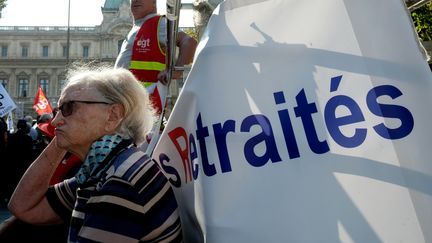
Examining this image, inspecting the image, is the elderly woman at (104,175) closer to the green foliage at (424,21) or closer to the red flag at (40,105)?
the green foliage at (424,21)

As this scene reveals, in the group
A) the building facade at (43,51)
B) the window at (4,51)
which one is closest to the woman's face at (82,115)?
the building facade at (43,51)

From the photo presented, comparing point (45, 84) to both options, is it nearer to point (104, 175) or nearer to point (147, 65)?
point (147, 65)

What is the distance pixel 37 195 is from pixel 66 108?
425 mm

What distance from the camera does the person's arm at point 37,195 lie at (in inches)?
74.0

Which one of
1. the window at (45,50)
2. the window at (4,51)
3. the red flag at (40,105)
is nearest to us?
the red flag at (40,105)

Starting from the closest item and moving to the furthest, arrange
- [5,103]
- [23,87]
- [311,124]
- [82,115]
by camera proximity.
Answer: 1. [311,124]
2. [82,115]
3. [5,103]
4. [23,87]

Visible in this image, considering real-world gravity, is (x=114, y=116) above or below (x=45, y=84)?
below

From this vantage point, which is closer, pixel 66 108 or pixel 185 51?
pixel 66 108

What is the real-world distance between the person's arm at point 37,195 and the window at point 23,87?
6263 centimetres

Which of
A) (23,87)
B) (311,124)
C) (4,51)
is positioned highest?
(4,51)

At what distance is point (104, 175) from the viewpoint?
1.45 metres

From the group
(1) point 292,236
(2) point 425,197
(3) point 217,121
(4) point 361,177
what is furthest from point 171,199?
(2) point 425,197

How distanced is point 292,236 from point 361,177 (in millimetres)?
189

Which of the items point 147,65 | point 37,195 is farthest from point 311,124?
point 147,65
